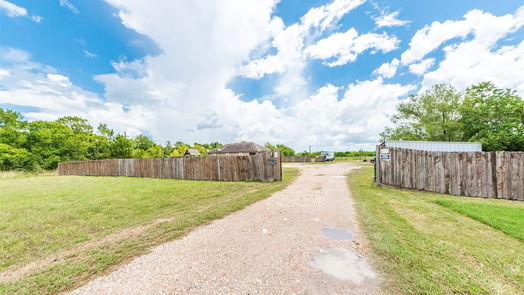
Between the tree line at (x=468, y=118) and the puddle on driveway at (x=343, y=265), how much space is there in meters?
21.5

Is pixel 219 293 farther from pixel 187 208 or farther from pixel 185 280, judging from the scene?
pixel 187 208

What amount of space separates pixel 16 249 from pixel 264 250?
4649mm

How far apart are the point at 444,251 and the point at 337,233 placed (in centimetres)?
172

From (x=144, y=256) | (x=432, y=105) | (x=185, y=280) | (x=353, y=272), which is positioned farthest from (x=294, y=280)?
(x=432, y=105)

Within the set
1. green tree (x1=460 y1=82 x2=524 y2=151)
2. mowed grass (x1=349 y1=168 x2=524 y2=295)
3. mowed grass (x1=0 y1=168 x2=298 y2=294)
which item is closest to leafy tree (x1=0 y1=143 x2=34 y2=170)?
mowed grass (x1=0 y1=168 x2=298 y2=294)

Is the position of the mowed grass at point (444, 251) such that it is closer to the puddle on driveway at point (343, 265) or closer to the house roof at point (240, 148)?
the puddle on driveway at point (343, 265)

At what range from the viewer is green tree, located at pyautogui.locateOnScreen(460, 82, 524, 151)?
15500 mm

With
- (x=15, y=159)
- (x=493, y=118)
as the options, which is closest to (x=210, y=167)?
(x=493, y=118)

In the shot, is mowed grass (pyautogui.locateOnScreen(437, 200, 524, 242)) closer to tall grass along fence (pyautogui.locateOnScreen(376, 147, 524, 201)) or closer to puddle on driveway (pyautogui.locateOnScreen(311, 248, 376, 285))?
tall grass along fence (pyautogui.locateOnScreen(376, 147, 524, 201))

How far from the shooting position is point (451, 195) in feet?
26.9

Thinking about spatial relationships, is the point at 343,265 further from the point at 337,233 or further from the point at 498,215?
→ the point at 498,215

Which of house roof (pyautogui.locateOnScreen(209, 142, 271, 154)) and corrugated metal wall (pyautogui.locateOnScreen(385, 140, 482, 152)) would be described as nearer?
corrugated metal wall (pyautogui.locateOnScreen(385, 140, 482, 152))

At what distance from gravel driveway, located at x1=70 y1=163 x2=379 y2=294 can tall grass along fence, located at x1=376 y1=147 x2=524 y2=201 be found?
6.80 meters

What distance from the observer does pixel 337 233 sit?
4.09 meters
